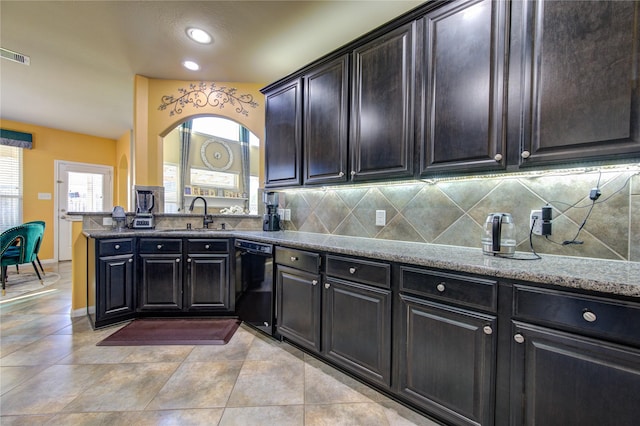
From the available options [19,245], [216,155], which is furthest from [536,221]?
[19,245]

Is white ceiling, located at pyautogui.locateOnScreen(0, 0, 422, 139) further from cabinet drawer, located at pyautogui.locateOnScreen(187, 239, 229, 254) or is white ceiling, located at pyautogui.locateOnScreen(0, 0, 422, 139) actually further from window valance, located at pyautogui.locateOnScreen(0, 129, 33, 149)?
cabinet drawer, located at pyautogui.locateOnScreen(187, 239, 229, 254)

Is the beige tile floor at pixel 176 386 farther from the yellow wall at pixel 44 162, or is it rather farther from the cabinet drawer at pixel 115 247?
the yellow wall at pixel 44 162

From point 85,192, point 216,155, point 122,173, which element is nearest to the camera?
point 216,155

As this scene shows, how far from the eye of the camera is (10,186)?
16.0ft

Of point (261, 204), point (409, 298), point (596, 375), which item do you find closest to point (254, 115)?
point (261, 204)

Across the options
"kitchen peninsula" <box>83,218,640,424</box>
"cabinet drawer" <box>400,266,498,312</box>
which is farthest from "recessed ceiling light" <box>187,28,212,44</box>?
"cabinet drawer" <box>400,266,498,312</box>

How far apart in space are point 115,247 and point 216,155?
3.49 m

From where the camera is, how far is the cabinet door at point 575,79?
1103mm

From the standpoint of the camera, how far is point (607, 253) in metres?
1.31

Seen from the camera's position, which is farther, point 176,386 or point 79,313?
point 79,313

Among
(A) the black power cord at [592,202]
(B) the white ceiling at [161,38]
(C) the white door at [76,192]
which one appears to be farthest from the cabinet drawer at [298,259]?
(C) the white door at [76,192]

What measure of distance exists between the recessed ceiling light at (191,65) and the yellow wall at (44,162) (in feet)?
15.3

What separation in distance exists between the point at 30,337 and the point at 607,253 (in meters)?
4.23

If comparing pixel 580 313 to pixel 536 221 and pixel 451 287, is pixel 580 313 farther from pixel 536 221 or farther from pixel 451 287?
pixel 536 221
